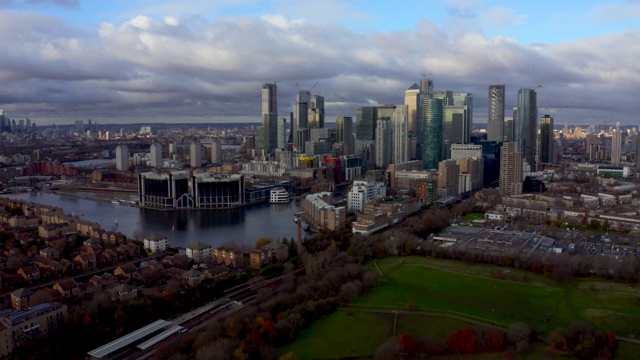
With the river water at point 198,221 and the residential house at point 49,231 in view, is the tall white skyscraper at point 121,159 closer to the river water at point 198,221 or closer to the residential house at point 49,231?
the river water at point 198,221

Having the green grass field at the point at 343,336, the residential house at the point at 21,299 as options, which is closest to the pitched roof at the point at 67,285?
the residential house at the point at 21,299

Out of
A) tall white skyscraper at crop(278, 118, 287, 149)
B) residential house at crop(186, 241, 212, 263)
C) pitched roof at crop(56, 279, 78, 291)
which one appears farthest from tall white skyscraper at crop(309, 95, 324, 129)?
pitched roof at crop(56, 279, 78, 291)

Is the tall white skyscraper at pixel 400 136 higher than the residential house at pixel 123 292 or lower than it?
higher

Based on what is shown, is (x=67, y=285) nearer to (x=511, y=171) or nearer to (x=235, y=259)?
(x=235, y=259)

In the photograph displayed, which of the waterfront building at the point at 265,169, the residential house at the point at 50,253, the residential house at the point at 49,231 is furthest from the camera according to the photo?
the waterfront building at the point at 265,169

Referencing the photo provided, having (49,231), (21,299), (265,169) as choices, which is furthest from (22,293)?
(265,169)

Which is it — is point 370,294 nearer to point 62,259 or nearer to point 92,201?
point 62,259
